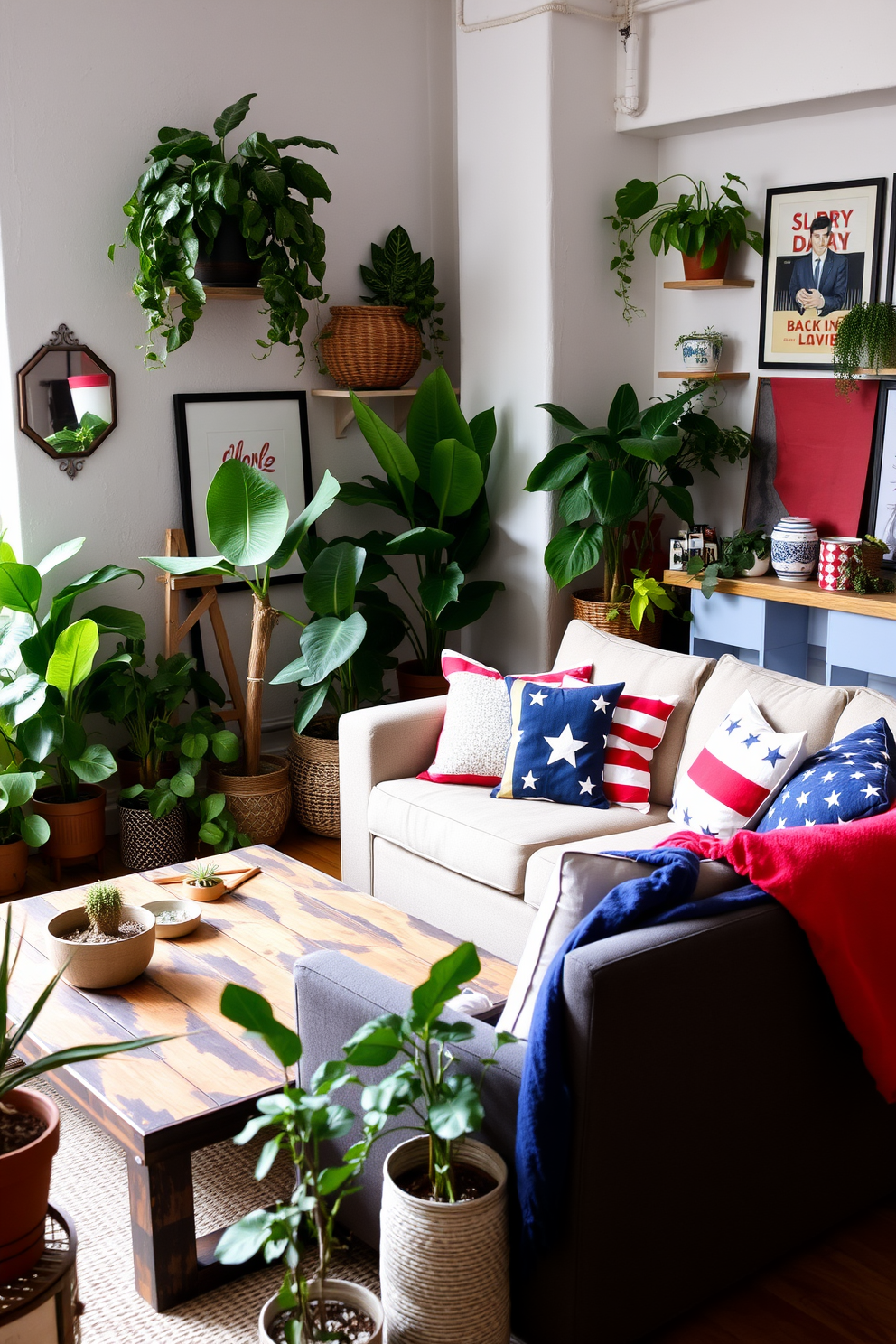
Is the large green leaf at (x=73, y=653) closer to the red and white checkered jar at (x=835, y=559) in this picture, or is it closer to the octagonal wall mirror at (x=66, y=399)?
the octagonal wall mirror at (x=66, y=399)

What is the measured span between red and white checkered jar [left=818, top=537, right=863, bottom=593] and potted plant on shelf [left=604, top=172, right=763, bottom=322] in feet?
3.54

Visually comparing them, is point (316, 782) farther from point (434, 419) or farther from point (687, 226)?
point (687, 226)

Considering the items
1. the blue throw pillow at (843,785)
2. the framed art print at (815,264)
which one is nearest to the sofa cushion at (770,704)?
the blue throw pillow at (843,785)

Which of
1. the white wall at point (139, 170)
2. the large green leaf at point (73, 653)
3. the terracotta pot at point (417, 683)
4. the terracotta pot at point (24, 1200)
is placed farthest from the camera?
the terracotta pot at point (417, 683)

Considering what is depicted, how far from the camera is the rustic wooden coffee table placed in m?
2.02

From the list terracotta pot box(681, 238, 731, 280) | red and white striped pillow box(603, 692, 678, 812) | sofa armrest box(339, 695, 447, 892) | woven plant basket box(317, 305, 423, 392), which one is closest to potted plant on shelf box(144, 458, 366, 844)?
sofa armrest box(339, 695, 447, 892)

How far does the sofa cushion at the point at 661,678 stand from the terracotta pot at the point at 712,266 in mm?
1606

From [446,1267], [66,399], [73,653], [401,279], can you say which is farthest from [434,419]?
[446,1267]

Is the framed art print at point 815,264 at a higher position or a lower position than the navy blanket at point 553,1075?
higher

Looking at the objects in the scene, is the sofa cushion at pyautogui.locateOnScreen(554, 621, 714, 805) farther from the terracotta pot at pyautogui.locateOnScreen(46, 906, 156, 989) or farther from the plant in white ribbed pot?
the plant in white ribbed pot

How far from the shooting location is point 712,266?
4309 millimetres

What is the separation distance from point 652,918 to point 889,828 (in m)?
0.45

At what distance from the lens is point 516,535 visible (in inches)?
181

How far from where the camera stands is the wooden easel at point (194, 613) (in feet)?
13.5
